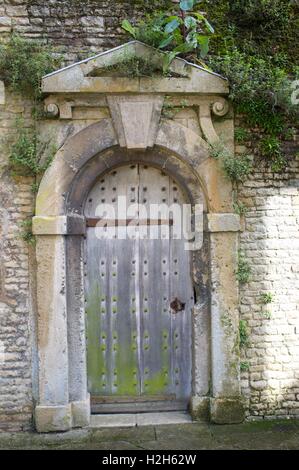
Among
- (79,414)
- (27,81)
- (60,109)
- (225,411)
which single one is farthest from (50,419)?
(27,81)

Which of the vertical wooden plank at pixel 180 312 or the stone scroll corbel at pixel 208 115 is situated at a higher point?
the stone scroll corbel at pixel 208 115

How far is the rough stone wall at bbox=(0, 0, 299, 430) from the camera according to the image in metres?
4.30

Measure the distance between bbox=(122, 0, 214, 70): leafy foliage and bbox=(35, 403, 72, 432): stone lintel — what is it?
10.9ft

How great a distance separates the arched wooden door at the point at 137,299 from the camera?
15.0 ft

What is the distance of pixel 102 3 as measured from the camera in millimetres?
4402

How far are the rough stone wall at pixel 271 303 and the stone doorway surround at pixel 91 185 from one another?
0.59 ft

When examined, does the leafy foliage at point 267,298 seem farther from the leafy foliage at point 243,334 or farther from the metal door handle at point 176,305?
the metal door handle at point 176,305

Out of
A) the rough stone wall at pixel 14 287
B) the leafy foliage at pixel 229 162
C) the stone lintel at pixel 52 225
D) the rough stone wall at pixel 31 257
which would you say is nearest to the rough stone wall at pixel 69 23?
the rough stone wall at pixel 31 257

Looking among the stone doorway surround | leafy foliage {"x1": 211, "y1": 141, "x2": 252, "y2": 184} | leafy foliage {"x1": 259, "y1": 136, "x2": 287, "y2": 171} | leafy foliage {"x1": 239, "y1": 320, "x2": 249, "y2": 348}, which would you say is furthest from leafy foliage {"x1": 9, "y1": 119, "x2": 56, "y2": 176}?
leafy foliage {"x1": 239, "y1": 320, "x2": 249, "y2": 348}

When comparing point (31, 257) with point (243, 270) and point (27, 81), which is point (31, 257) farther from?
point (243, 270)

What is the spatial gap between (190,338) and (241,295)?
693 mm

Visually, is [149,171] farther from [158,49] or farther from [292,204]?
[292,204]

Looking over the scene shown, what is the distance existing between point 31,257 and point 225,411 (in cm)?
236

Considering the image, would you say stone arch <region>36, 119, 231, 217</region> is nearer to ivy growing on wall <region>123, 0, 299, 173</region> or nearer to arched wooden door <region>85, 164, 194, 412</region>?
arched wooden door <region>85, 164, 194, 412</region>
